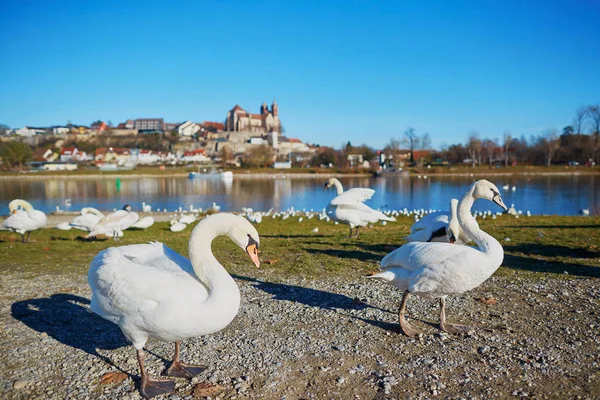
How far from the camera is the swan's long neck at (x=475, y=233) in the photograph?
17.4ft

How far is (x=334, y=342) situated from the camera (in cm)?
536

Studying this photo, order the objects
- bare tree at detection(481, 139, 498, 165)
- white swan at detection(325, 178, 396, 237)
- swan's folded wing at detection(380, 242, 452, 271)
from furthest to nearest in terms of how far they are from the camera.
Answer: bare tree at detection(481, 139, 498, 165) → white swan at detection(325, 178, 396, 237) → swan's folded wing at detection(380, 242, 452, 271)

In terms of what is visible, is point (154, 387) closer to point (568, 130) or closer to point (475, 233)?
point (475, 233)

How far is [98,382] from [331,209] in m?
9.97

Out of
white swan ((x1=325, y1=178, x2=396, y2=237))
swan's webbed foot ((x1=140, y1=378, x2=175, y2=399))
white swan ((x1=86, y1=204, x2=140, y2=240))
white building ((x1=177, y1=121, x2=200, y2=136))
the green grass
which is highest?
white building ((x1=177, y1=121, x2=200, y2=136))

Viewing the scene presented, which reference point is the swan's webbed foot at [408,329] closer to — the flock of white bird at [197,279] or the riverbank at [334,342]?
the flock of white bird at [197,279]

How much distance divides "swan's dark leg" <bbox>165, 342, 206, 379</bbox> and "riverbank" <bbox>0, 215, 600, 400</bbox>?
0.09 meters

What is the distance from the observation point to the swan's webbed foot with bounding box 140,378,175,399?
4.25 m

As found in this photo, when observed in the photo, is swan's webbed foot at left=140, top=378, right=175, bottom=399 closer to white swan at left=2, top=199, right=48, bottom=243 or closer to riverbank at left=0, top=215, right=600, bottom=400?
Result: riverbank at left=0, top=215, right=600, bottom=400

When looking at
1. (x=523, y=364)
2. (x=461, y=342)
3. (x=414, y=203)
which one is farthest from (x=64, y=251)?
(x=414, y=203)

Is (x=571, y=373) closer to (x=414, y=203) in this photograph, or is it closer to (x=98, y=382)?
(x=98, y=382)

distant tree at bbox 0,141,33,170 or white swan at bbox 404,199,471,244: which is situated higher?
distant tree at bbox 0,141,33,170

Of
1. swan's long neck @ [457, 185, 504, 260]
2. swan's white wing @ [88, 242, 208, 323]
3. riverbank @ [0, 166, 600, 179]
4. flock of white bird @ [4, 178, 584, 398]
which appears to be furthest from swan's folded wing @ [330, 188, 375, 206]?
riverbank @ [0, 166, 600, 179]

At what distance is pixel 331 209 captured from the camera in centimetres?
1373
